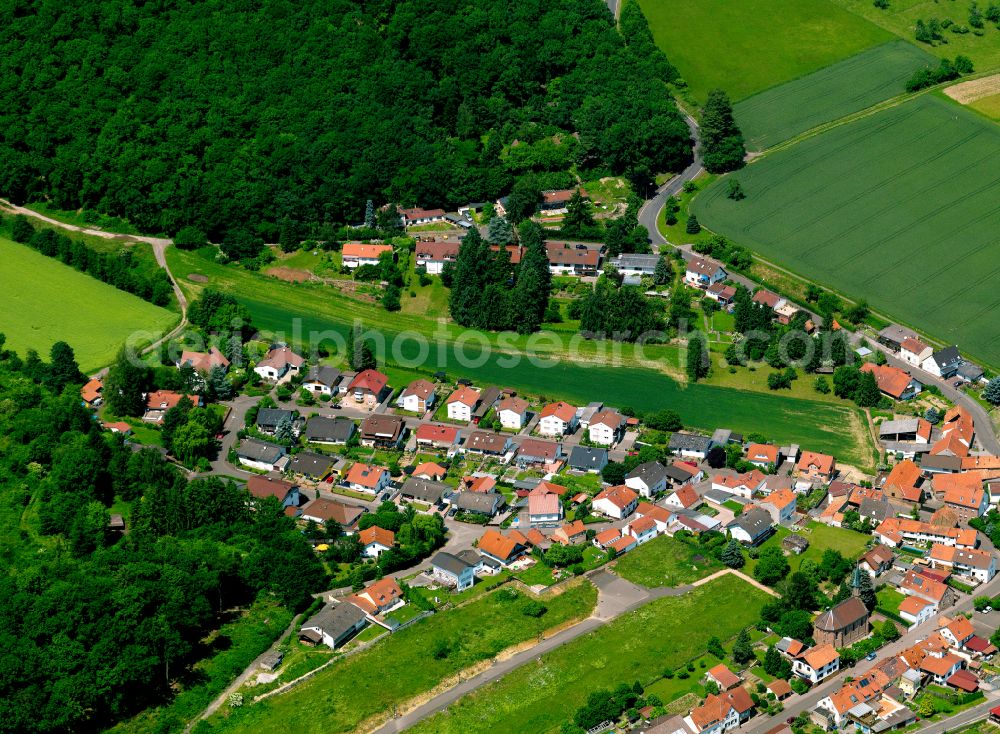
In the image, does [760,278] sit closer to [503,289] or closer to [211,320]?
[503,289]

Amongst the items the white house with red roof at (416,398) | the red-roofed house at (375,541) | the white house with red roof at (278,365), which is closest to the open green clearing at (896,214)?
the white house with red roof at (416,398)

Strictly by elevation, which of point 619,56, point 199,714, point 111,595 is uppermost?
point 619,56

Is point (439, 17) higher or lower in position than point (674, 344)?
higher

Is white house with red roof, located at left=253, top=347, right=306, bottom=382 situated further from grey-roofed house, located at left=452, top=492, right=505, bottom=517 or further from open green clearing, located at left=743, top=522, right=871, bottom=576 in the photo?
open green clearing, located at left=743, top=522, right=871, bottom=576

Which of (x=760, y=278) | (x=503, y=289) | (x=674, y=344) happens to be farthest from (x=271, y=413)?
(x=760, y=278)

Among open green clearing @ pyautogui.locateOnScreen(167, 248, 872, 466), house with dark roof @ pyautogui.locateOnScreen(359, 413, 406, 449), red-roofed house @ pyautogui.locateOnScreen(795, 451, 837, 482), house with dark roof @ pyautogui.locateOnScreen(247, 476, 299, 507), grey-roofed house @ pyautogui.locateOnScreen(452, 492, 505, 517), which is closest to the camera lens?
house with dark roof @ pyautogui.locateOnScreen(247, 476, 299, 507)

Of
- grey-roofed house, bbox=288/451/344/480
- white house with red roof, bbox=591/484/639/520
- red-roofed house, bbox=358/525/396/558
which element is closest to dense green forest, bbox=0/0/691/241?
grey-roofed house, bbox=288/451/344/480
